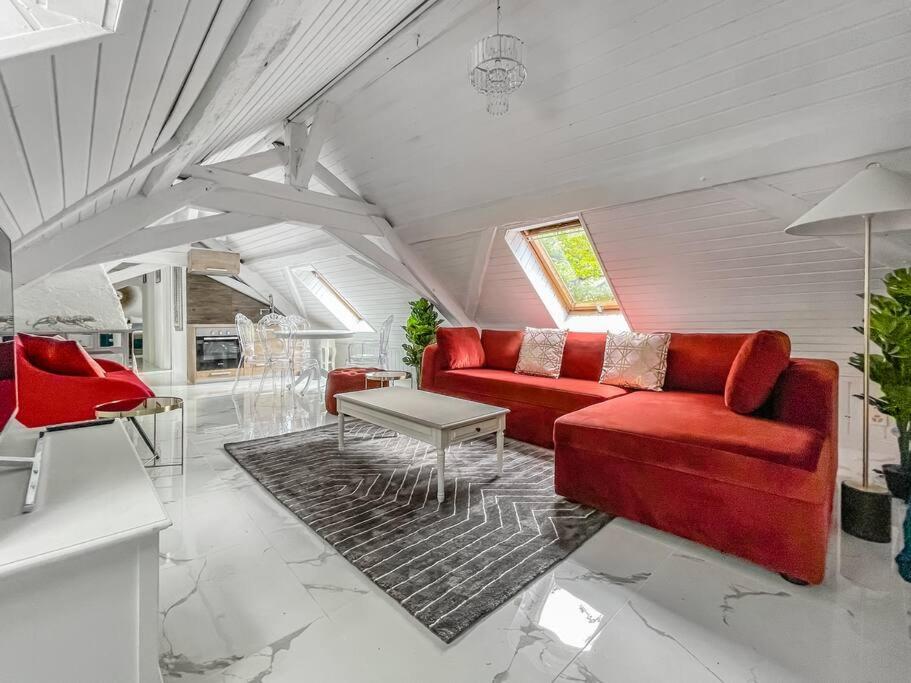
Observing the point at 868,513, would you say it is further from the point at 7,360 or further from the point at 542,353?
the point at 7,360

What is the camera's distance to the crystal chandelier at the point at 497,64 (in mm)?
1964

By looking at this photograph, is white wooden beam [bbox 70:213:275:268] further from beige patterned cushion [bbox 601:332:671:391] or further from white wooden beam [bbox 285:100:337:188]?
beige patterned cushion [bbox 601:332:671:391]

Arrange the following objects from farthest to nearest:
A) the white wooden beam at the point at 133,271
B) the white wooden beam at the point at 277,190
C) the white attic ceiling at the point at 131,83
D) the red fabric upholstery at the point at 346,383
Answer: the white wooden beam at the point at 133,271 → the red fabric upholstery at the point at 346,383 → the white wooden beam at the point at 277,190 → the white attic ceiling at the point at 131,83

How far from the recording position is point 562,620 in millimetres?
1415

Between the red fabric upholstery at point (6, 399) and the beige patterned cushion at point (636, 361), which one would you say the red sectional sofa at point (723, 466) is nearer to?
the beige patterned cushion at point (636, 361)

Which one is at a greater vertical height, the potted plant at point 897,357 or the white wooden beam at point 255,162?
the white wooden beam at point 255,162

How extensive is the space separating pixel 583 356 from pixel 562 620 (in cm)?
260

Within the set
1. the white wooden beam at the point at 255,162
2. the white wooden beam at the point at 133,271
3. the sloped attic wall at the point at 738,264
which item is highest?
the white wooden beam at the point at 255,162

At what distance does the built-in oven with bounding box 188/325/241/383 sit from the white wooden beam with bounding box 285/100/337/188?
368 centimetres

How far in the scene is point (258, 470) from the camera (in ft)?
8.84

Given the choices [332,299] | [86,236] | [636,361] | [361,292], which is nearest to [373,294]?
[361,292]

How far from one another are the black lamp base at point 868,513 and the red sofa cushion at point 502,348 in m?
2.60

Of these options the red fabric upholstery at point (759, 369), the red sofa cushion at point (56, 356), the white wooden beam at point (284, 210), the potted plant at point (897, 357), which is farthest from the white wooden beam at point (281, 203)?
the potted plant at point (897, 357)

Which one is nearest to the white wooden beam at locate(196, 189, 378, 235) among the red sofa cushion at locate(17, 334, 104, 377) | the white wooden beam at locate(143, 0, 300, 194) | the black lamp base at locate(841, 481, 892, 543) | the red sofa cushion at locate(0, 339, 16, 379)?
the red sofa cushion at locate(17, 334, 104, 377)
